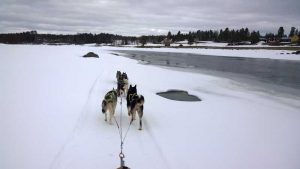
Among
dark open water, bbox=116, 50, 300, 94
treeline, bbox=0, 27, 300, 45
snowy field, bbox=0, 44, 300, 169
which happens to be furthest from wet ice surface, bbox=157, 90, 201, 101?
treeline, bbox=0, 27, 300, 45

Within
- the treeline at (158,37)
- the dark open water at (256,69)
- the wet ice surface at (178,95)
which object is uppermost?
the treeline at (158,37)

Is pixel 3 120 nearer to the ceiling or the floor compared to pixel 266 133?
nearer to the ceiling

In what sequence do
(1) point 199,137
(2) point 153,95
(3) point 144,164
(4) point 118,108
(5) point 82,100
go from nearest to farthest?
(3) point 144,164 → (1) point 199,137 → (4) point 118,108 → (5) point 82,100 → (2) point 153,95

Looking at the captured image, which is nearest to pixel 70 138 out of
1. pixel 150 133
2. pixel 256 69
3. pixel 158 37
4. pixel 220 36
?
pixel 150 133

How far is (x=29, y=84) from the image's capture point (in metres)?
13.5

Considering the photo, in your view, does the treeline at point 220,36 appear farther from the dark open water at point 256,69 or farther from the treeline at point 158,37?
the dark open water at point 256,69

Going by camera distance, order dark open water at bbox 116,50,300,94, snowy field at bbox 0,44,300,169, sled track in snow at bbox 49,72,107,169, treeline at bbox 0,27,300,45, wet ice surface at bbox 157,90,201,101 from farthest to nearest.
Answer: treeline at bbox 0,27,300,45 < dark open water at bbox 116,50,300,94 < wet ice surface at bbox 157,90,201,101 < snowy field at bbox 0,44,300,169 < sled track in snow at bbox 49,72,107,169

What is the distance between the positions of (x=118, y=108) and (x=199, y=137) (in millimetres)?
3659

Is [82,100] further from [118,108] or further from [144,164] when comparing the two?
[144,164]

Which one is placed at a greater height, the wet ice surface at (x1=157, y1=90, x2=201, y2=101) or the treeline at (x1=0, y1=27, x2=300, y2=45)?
the treeline at (x1=0, y1=27, x2=300, y2=45)

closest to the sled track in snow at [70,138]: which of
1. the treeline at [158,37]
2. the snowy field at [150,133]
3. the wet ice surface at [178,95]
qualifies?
the snowy field at [150,133]

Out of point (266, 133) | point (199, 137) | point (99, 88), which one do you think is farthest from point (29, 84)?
point (266, 133)

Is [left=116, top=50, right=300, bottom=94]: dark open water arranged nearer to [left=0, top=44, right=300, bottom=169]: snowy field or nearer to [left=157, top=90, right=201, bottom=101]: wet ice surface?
[left=157, top=90, right=201, bottom=101]: wet ice surface

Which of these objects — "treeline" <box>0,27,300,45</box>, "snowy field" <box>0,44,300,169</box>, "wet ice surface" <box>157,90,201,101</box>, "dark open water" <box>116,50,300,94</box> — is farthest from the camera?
"treeline" <box>0,27,300,45</box>
